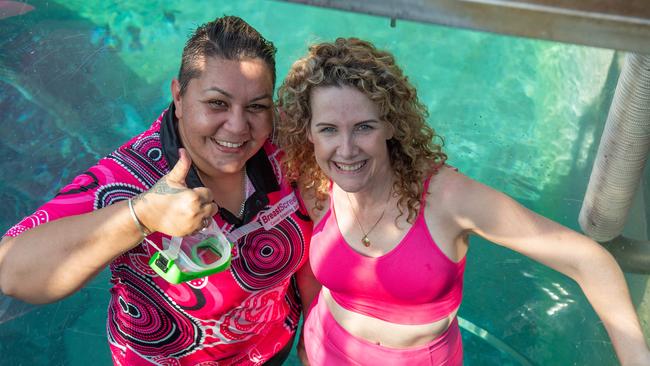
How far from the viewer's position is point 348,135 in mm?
2152

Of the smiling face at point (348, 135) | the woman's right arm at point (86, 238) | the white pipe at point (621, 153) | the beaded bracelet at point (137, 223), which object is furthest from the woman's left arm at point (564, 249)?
the white pipe at point (621, 153)

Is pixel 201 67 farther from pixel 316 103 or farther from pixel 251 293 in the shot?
pixel 251 293

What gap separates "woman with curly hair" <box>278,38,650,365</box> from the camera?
82.9 inches

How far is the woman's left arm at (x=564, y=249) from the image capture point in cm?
Answer: 198

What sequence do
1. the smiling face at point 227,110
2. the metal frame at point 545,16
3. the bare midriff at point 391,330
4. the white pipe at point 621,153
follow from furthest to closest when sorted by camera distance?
1. the white pipe at point 621,153
2. the bare midriff at point 391,330
3. the smiling face at point 227,110
4. the metal frame at point 545,16

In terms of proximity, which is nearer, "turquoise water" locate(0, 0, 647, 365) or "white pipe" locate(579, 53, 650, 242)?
"white pipe" locate(579, 53, 650, 242)

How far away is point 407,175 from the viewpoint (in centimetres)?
229

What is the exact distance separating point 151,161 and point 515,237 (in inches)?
46.9

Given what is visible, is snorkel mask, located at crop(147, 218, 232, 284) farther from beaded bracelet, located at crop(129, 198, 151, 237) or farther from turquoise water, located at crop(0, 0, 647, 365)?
turquoise water, located at crop(0, 0, 647, 365)

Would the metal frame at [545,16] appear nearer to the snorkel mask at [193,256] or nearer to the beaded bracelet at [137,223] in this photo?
the beaded bracelet at [137,223]

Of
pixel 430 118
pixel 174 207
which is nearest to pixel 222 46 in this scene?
pixel 174 207

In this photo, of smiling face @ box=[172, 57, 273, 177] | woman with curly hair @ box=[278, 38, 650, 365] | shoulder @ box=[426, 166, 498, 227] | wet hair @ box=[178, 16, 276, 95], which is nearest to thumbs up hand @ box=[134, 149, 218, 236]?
smiling face @ box=[172, 57, 273, 177]

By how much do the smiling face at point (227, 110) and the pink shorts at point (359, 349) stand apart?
2.43ft

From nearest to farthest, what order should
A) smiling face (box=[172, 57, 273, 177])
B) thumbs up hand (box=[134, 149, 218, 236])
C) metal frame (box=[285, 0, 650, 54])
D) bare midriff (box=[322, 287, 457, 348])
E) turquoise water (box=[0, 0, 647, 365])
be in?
metal frame (box=[285, 0, 650, 54]) → thumbs up hand (box=[134, 149, 218, 236]) → smiling face (box=[172, 57, 273, 177]) → bare midriff (box=[322, 287, 457, 348]) → turquoise water (box=[0, 0, 647, 365])
